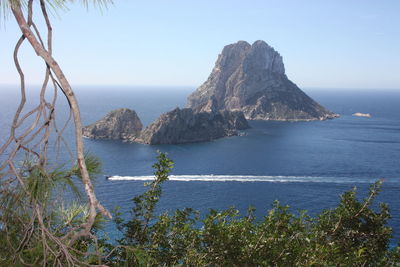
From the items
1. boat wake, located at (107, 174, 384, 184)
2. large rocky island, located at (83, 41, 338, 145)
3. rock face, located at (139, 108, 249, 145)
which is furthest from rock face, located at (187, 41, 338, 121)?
boat wake, located at (107, 174, 384, 184)

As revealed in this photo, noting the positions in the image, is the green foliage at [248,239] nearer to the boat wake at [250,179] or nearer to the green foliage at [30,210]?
the green foliage at [30,210]

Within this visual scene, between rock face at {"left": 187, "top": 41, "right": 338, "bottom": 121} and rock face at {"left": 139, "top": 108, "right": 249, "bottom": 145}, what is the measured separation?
36.9m

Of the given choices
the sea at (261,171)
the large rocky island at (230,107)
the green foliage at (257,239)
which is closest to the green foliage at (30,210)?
the green foliage at (257,239)

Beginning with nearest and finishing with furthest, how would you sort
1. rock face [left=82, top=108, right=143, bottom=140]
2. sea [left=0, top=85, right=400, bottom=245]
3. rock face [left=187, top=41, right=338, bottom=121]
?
sea [left=0, top=85, right=400, bottom=245], rock face [left=82, top=108, right=143, bottom=140], rock face [left=187, top=41, right=338, bottom=121]

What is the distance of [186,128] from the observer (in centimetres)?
8381

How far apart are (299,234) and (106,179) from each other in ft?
142

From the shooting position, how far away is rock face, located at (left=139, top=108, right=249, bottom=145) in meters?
79.2

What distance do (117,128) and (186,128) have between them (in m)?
16.0

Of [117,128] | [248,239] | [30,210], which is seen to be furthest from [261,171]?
[30,210]

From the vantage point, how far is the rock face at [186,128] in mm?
79250

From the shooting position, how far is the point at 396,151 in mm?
70125

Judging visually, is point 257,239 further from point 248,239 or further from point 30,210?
point 30,210

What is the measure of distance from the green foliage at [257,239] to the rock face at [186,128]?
69121 millimetres

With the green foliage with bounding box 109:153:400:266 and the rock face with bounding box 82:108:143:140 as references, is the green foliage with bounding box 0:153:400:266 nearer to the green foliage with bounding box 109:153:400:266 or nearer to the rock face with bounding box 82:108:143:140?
the green foliage with bounding box 109:153:400:266
